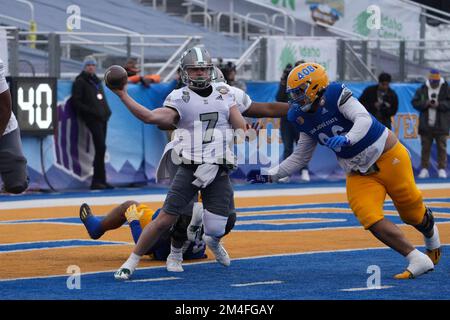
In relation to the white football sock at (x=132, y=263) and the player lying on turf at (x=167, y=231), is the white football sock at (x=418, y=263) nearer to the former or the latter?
the player lying on turf at (x=167, y=231)

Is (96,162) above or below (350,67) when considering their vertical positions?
below

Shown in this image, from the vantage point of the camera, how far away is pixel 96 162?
17.2 m

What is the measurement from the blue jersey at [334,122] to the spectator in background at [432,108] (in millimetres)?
10705

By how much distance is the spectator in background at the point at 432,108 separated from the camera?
19.4m

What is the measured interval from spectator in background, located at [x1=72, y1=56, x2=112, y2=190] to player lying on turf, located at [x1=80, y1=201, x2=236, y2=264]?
22.8 feet

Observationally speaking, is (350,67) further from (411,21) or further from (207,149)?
(207,149)

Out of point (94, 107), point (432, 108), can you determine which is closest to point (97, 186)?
point (94, 107)

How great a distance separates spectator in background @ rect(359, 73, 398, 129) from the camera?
18656 mm

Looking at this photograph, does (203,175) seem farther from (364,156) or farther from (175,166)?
(364,156)

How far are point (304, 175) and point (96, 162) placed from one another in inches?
145

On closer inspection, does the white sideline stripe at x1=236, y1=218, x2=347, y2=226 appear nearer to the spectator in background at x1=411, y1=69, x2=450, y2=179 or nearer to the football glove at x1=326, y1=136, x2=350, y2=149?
the football glove at x1=326, y1=136, x2=350, y2=149

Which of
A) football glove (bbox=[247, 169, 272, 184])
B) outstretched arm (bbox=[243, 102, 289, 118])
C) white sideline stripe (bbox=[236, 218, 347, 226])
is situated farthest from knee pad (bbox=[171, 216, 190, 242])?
white sideline stripe (bbox=[236, 218, 347, 226])
